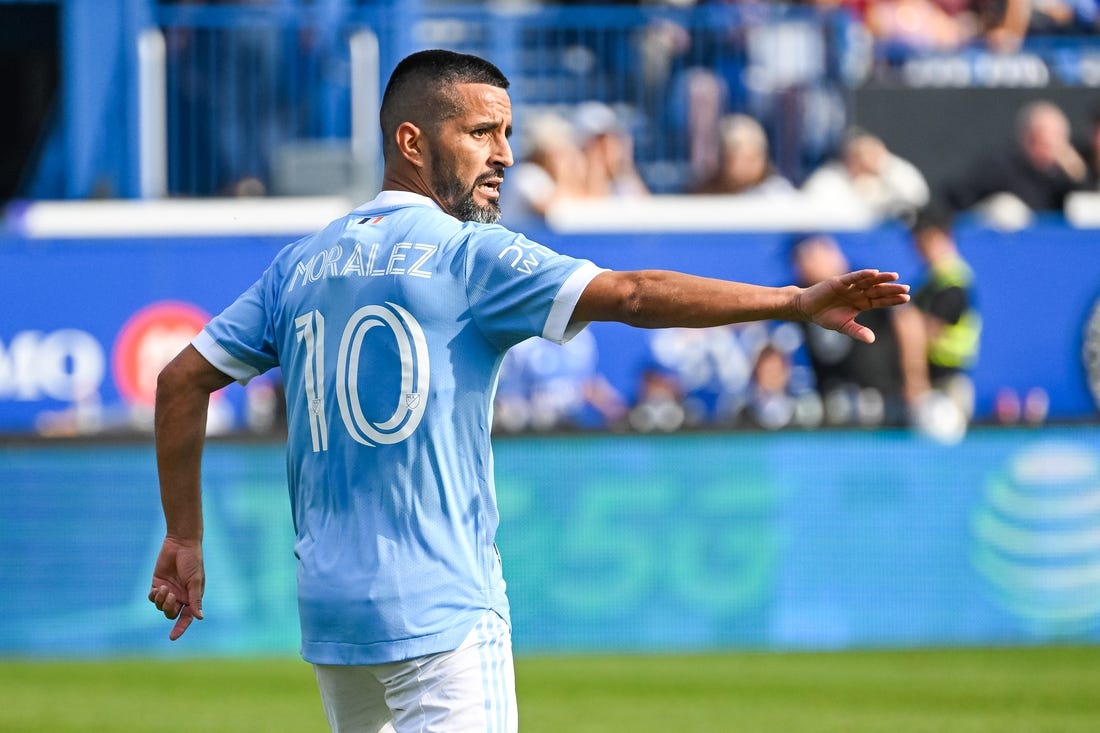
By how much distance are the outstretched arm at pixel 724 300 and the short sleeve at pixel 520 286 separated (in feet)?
0.12

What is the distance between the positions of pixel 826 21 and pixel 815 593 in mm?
5700

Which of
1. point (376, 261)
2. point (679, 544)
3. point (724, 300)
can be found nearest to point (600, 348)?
point (679, 544)

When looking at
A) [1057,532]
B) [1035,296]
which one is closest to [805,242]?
[1035,296]

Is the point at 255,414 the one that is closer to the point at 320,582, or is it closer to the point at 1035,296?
the point at 1035,296

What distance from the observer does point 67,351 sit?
13719mm

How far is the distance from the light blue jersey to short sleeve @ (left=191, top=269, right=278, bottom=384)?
243mm

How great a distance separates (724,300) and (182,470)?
1.39 m

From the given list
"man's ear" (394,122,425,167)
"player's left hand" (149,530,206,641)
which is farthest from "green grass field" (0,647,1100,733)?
"man's ear" (394,122,425,167)

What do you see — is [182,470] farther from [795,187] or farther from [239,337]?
[795,187]

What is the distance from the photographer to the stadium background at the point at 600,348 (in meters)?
11.2

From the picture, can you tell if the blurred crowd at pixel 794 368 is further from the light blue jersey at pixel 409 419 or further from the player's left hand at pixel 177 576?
the light blue jersey at pixel 409 419

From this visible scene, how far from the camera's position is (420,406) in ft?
12.0

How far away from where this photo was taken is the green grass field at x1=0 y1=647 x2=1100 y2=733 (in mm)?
8742

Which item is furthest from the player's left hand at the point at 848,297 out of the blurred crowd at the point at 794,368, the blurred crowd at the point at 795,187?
the blurred crowd at the point at 794,368
